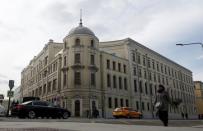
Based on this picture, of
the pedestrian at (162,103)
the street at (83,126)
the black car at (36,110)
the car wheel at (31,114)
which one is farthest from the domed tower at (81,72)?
the pedestrian at (162,103)

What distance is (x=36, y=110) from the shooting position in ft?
76.0

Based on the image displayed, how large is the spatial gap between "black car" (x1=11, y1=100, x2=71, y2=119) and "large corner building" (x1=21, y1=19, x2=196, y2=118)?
16.3m

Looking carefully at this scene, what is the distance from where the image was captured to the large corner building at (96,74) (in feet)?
150

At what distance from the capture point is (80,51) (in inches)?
1844

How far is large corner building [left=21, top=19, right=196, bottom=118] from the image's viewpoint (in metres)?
45.8

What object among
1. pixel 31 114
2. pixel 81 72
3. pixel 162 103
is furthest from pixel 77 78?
pixel 162 103

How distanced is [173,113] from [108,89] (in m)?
28.7

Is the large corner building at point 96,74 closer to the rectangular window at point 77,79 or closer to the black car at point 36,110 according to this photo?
the rectangular window at point 77,79

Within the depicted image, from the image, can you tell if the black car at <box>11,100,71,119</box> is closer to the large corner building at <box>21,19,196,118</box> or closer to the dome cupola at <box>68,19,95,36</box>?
the large corner building at <box>21,19,196,118</box>

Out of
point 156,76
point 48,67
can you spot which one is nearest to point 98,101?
point 48,67

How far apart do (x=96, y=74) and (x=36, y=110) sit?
82.9 feet

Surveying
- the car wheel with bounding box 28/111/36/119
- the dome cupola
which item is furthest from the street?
the dome cupola

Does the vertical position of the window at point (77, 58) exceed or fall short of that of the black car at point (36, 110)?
it exceeds it

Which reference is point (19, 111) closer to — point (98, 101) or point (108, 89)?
point (98, 101)
